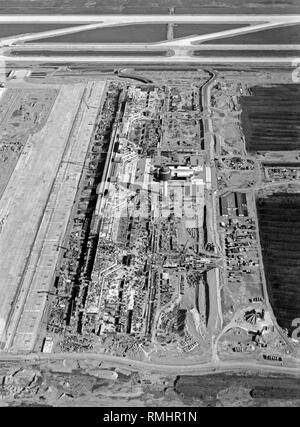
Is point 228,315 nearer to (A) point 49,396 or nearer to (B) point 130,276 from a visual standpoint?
(B) point 130,276

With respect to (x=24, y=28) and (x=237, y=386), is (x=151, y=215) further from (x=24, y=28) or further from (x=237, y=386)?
(x=24, y=28)

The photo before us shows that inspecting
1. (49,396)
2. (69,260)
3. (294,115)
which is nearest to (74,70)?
(294,115)

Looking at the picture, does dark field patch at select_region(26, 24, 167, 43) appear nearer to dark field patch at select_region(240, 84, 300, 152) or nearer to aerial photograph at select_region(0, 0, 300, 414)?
aerial photograph at select_region(0, 0, 300, 414)

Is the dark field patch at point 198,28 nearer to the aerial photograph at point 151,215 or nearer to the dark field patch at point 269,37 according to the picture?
the aerial photograph at point 151,215

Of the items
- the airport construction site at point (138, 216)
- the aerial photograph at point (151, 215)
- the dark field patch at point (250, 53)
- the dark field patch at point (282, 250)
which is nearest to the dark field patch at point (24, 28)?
the aerial photograph at point (151, 215)

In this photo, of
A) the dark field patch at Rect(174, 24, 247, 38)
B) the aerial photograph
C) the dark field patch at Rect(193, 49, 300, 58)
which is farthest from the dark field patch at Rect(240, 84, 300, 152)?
the dark field patch at Rect(174, 24, 247, 38)
